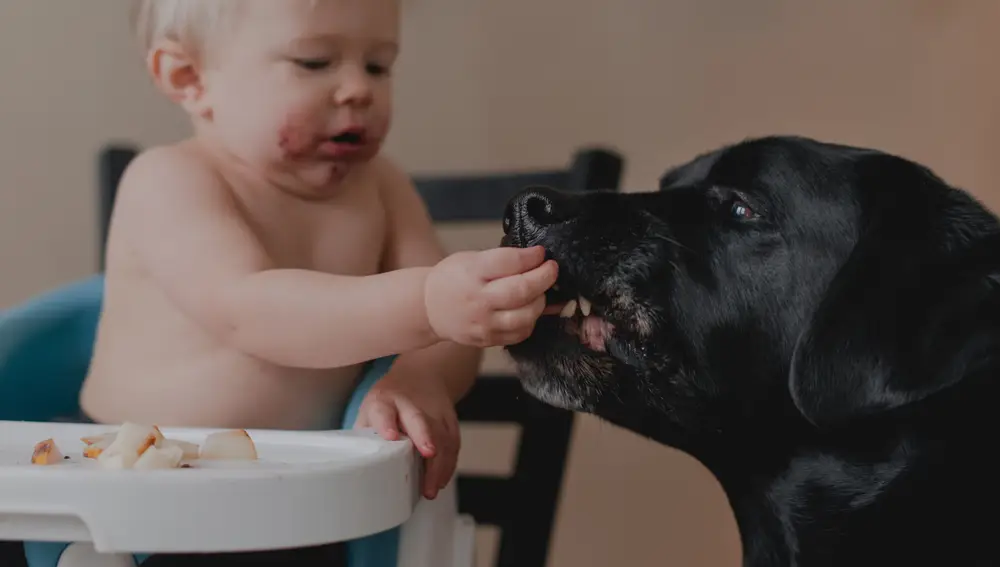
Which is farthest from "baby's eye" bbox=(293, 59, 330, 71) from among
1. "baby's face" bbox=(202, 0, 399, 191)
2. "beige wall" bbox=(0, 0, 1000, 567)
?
"beige wall" bbox=(0, 0, 1000, 567)

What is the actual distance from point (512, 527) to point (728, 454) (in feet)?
1.12

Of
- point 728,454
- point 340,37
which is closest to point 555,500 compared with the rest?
point 728,454

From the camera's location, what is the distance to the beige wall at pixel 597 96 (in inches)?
48.6

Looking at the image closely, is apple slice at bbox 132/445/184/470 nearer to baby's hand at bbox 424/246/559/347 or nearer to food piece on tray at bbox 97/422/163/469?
food piece on tray at bbox 97/422/163/469

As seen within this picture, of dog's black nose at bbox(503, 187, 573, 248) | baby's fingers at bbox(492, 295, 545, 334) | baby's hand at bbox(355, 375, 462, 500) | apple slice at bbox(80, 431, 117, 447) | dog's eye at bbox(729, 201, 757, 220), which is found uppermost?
dog's eye at bbox(729, 201, 757, 220)

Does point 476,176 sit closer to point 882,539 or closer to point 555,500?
point 555,500

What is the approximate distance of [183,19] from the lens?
0.71 metres

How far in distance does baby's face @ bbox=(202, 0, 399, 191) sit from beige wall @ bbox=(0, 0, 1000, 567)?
56cm

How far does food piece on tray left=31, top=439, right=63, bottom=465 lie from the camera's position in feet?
1.59

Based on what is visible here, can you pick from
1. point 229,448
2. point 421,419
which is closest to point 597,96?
point 421,419

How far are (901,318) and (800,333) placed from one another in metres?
0.06

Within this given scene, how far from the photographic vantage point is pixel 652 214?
652 millimetres

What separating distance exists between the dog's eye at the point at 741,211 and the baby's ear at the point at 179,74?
0.39 m

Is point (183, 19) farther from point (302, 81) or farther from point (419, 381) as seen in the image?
point (419, 381)
